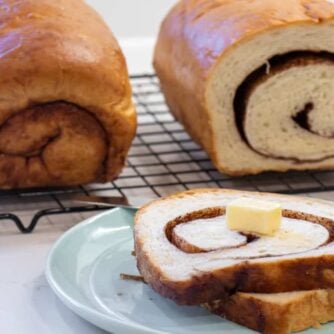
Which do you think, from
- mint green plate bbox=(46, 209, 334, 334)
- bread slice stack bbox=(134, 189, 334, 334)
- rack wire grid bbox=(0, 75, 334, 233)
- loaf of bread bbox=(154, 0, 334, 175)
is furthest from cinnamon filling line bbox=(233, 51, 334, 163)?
bread slice stack bbox=(134, 189, 334, 334)

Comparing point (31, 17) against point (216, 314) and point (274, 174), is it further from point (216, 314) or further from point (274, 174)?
point (216, 314)

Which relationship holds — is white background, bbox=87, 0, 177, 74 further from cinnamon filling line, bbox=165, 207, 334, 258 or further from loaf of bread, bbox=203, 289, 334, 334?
loaf of bread, bbox=203, 289, 334, 334

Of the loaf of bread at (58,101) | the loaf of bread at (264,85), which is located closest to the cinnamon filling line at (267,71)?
the loaf of bread at (264,85)

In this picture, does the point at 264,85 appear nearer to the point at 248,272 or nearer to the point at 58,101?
the point at 58,101

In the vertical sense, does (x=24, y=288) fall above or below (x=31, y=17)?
below

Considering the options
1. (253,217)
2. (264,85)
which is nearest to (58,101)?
(264,85)

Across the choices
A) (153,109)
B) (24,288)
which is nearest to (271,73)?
(153,109)

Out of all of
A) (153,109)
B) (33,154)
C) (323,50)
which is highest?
(323,50)
